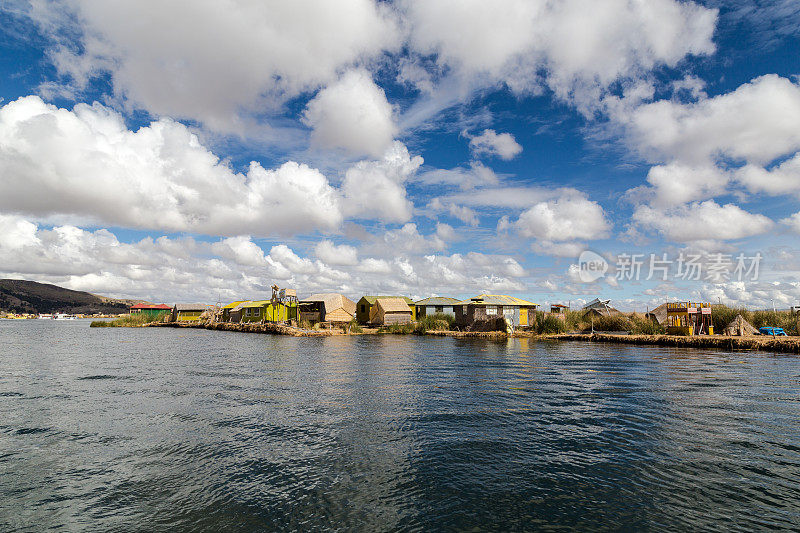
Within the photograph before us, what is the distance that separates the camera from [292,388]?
73.9ft

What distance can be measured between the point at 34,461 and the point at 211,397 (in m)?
8.40

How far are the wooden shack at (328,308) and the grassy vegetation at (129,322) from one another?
57.4 meters

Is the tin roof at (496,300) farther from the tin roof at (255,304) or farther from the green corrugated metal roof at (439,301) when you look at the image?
the tin roof at (255,304)

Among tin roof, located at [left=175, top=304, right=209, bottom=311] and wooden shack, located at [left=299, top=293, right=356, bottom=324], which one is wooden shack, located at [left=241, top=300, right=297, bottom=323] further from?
tin roof, located at [left=175, top=304, right=209, bottom=311]

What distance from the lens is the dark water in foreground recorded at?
888cm

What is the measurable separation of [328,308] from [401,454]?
71791 millimetres

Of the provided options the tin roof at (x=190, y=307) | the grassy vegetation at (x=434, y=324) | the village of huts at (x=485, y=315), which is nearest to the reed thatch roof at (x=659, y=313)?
the village of huts at (x=485, y=315)

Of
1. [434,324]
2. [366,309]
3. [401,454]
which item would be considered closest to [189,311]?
[366,309]

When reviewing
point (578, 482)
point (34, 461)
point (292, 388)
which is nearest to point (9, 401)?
point (34, 461)

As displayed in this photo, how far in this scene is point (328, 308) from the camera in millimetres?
82625

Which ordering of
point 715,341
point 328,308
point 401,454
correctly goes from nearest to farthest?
point 401,454, point 715,341, point 328,308

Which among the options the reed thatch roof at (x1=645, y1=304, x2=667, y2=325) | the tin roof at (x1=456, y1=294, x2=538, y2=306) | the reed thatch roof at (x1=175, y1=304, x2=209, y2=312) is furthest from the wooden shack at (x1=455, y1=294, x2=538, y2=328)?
the reed thatch roof at (x1=175, y1=304, x2=209, y2=312)

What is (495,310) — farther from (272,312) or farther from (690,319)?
(272,312)

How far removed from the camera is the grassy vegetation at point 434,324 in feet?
231
